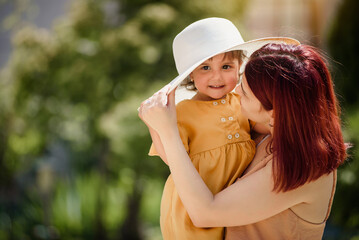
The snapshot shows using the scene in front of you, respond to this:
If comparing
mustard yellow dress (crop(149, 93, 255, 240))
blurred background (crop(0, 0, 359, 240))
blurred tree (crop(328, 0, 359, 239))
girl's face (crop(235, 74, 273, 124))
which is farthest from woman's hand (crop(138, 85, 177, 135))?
blurred background (crop(0, 0, 359, 240))

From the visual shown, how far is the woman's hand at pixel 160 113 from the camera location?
3.90 ft

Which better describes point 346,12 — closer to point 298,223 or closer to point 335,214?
point 335,214

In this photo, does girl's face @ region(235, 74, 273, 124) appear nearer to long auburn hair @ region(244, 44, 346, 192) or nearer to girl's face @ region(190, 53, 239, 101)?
long auburn hair @ region(244, 44, 346, 192)

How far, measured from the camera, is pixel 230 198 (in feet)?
3.68

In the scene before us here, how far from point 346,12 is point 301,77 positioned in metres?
3.93

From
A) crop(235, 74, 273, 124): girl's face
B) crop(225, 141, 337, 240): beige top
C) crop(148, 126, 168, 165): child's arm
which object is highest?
crop(235, 74, 273, 124): girl's face

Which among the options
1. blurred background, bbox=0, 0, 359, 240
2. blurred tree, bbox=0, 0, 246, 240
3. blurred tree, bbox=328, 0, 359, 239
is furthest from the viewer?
blurred tree, bbox=0, 0, 246, 240

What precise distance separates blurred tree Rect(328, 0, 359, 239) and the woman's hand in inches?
86.0

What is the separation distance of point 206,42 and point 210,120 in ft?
0.82

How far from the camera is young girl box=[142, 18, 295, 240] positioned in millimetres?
1229

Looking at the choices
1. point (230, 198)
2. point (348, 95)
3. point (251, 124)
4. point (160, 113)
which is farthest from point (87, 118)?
point (230, 198)

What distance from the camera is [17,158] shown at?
5.48 meters

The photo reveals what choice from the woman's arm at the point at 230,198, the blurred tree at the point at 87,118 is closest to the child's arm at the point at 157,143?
the woman's arm at the point at 230,198

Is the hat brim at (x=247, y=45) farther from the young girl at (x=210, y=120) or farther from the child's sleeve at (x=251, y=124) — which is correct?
the child's sleeve at (x=251, y=124)
